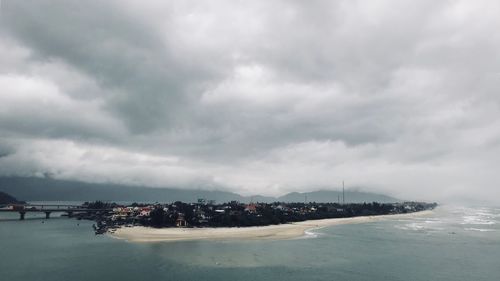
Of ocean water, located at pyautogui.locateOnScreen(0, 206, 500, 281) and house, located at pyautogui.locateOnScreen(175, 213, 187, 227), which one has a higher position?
house, located at pyautogui.locateOnScreen(175, 213, 187, 227)

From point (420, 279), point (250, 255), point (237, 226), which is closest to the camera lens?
point (420, 279)

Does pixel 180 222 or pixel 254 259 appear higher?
pixel 180 222

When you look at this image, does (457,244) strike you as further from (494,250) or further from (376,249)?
(376,249)

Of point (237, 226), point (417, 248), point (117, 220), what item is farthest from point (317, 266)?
point (117, 220)

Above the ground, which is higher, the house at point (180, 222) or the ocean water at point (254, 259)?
the house at point (180, 222)

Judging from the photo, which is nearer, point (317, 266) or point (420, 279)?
point (420, 279)

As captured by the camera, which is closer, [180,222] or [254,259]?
[254,259]

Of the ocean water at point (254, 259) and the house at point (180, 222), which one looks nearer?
the ocean water at point (254, 259)

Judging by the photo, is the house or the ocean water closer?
the ocean water
